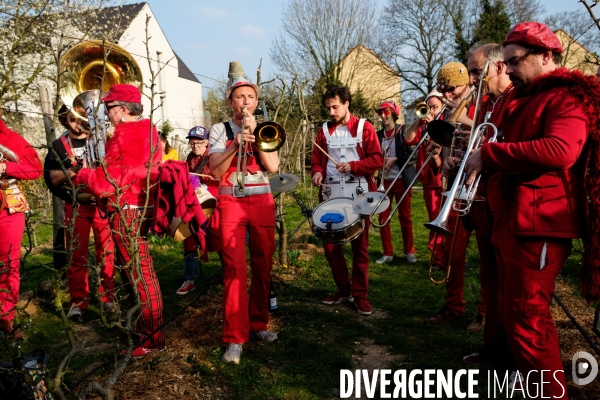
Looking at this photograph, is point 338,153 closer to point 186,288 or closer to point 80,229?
point 186,288

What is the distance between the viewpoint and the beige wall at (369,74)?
1116 inches

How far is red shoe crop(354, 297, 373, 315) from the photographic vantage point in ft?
16.2

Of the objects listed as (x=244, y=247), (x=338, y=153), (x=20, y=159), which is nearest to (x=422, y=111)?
(x=338, y=153)

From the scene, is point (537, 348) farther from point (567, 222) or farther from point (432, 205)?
point (432, 205)

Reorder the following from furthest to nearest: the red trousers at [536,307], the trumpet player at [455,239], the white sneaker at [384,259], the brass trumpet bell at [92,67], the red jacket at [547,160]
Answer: the white sneaker at [384,259], the brass trumpet bell at [92,67], the trumpet player at [455,239], the red trousers at [536,307], the red jacket at [547,160]

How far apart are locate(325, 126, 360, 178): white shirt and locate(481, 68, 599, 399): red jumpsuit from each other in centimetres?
250

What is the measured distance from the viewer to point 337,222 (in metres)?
4.48

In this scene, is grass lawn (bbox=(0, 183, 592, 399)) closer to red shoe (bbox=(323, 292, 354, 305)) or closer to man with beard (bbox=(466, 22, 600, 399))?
red shoe (bbox=(323, 292, 354, 305))

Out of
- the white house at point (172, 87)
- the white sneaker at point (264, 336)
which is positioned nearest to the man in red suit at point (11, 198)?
the white sneaker at point (264, 336)

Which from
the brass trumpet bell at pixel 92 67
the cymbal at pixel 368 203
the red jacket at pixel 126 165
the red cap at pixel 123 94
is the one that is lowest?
the cymbal at pixel 368 203

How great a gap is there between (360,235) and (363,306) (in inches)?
28.7

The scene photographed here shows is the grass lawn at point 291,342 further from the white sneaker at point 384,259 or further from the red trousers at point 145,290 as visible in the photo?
the white sneaker at point 384,259

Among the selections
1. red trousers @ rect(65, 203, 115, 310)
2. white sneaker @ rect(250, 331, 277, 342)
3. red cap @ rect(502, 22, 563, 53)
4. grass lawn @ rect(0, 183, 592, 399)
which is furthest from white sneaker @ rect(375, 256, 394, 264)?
red cap @ rect(502, 22, 563, 53)

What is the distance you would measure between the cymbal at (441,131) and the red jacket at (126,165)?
6.80 ft
